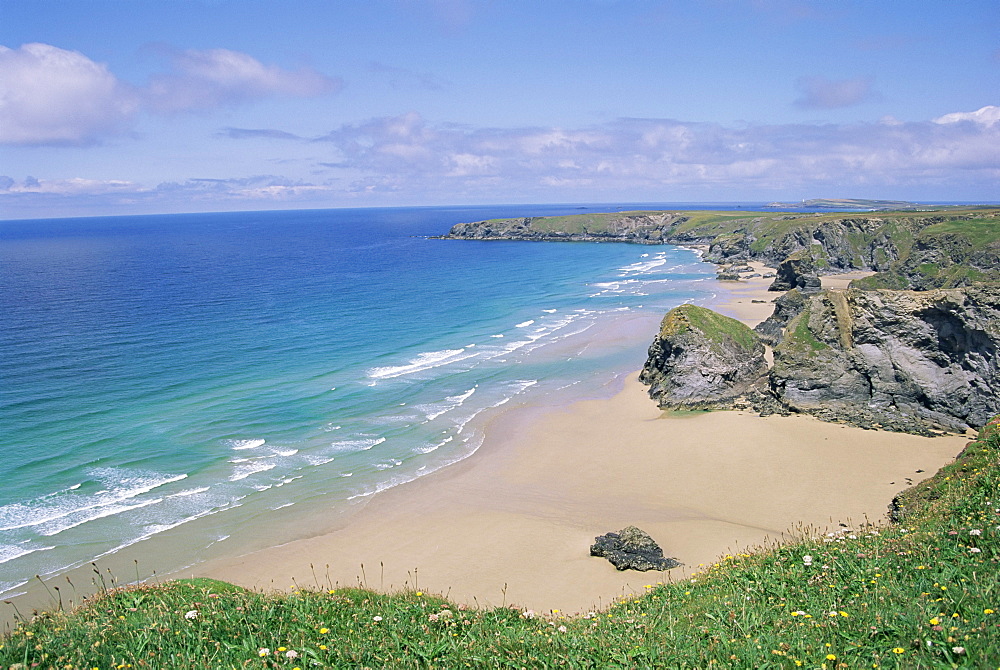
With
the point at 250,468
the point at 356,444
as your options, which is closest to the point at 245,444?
the point at 250,468

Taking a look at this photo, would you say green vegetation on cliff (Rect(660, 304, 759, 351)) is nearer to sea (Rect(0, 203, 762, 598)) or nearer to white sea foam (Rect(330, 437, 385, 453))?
sea (Rect(0, 203, 762, 598))

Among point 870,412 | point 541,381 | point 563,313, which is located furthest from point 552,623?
point 563,313

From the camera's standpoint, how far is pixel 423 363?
4522 centimetres

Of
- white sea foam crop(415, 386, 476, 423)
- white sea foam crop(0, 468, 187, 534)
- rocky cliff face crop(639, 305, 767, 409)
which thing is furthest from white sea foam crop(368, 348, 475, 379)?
white sea foam crop(0, 468, 187, 534)

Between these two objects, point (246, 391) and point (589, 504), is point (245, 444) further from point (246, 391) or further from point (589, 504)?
point (589, 504)

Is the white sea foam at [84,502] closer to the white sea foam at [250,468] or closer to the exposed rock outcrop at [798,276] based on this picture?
the white sea foam at [250,468]

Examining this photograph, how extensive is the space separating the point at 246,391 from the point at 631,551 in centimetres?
2767

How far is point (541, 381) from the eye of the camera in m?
40.8

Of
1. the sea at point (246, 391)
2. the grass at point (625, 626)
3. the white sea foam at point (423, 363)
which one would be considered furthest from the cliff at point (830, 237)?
the grass at point (625, 626)

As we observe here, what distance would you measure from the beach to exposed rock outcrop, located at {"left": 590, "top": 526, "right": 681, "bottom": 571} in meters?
0.35

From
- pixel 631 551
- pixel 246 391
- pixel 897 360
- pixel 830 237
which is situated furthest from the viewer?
pixel 830 237

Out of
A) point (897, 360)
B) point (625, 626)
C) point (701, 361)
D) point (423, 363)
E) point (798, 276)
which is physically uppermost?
point (798, 276)

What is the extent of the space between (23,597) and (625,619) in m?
18.7

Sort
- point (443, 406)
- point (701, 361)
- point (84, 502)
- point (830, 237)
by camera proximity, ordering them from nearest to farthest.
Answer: point (84, 502) → point (701, 361) → point (443, 406) → point (830, 237)
